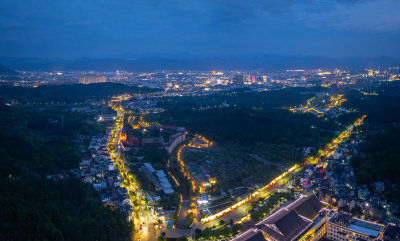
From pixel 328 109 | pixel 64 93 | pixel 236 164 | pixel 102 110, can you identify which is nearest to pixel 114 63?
pixel 64 93

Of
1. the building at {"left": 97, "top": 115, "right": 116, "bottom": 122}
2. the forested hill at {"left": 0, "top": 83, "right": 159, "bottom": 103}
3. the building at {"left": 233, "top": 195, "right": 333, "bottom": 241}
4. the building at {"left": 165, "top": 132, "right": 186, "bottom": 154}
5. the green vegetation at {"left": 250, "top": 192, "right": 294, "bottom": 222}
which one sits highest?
the forested hill at {"left": 0, "top": 83, "right": 159, "bottom": 103}

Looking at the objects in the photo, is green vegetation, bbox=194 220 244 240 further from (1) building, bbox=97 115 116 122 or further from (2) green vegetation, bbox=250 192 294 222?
(1) building, bbox=97 115 116 122

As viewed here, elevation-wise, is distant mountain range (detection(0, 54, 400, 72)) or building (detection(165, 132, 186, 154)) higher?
distant mountain range (detection(0, 54, 400, 72))

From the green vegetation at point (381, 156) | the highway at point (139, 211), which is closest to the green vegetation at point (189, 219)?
the highway at point (139, 211)

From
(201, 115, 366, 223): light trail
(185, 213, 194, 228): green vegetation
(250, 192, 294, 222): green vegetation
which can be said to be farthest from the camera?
(201, 115, 366, 223): light trail

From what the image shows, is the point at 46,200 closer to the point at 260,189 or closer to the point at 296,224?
the point at 296,224

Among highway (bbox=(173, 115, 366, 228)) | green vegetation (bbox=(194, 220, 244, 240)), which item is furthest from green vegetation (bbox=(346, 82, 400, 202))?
green vegetation (bbox=(194, 220, 244, 240))

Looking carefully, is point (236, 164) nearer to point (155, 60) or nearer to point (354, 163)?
point (354, 163)
